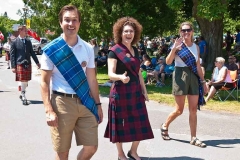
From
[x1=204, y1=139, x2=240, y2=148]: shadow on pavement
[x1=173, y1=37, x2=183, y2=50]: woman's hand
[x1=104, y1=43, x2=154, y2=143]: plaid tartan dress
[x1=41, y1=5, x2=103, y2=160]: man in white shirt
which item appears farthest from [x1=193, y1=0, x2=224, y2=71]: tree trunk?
[x1=41, y1=5, x2=103, y2=160]: man in white shirt

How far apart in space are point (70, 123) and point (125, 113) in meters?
1.25

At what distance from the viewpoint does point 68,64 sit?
3471mm

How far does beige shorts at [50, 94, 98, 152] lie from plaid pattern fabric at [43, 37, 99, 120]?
101 millimetres

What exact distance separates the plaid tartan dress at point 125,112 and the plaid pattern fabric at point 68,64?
3.57 feet

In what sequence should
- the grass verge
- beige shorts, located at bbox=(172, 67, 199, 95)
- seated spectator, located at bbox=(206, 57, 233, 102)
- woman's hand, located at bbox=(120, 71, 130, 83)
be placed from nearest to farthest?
woman's hand, located at bbox=(120, 71, 130, 83), beige shorts, located at bbox=(172, 67, 199, 95), the grass verge, seated spectator, located at bbox=(206, 57, 233, 102)

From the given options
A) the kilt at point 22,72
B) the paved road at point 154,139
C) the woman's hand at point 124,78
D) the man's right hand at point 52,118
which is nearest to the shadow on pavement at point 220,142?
the paved road at point 154,139

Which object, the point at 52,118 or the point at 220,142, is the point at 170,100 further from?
the point at 52,118

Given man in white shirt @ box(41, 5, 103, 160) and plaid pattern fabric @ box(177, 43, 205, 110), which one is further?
plaid pattern fabric @ box(177, 43, 205, 110)

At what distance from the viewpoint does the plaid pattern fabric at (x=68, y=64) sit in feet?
11.3

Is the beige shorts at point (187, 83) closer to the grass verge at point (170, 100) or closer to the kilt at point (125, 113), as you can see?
the kilt at point (125, 113)

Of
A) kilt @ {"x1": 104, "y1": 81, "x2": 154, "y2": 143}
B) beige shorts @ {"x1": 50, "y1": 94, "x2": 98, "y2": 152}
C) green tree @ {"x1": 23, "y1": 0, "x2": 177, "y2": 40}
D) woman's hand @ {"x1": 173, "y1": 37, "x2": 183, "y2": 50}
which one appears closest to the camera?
beige shorts @ {"x1": 50, "y1": 94, "x2": 98, "y2": 152}

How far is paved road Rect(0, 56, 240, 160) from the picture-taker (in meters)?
5.28

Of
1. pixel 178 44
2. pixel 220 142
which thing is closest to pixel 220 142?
pixel 220 142

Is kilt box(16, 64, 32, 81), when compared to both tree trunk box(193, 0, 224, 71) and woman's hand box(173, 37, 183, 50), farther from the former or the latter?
tree trunk box(193, 0, 224, 71)
